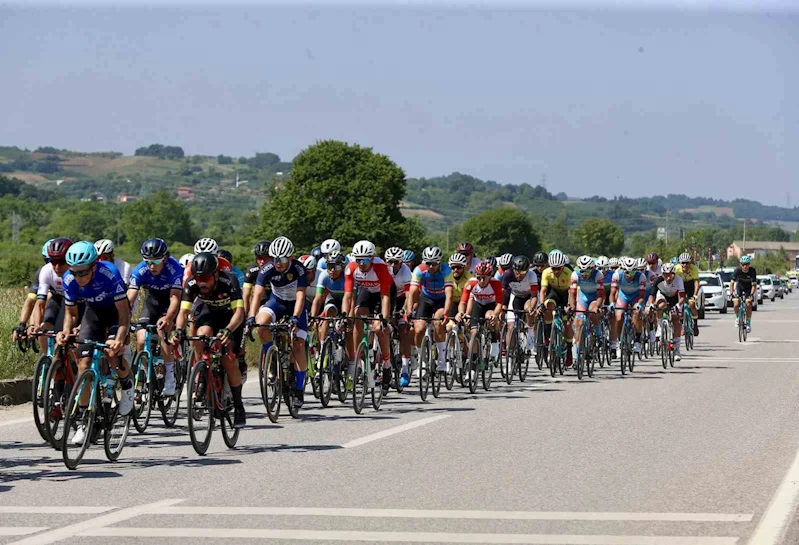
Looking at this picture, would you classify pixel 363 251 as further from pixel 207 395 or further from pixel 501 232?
pixel 501 232

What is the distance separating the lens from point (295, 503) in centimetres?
863

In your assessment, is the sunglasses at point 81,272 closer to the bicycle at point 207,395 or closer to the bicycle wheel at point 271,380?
the bicycle at point 207,395

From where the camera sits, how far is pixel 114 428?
1074 cm

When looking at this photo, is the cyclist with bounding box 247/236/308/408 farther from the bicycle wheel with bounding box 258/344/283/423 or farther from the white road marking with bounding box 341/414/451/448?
the white road marking with bounding box 341/414/451/448

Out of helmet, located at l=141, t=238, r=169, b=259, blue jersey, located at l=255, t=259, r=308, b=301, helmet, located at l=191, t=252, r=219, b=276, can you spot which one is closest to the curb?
helmet, located at l=141, t=238, r=169, b=259

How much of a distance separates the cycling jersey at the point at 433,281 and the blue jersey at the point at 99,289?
7322 mm

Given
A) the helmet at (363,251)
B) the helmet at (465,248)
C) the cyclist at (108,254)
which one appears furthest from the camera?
the helmet at (465,248)

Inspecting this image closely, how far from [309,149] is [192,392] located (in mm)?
89822

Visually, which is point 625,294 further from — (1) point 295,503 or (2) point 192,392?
(1) point 295,503

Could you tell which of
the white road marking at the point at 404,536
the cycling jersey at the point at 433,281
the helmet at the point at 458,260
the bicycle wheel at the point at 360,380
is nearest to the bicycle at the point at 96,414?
the white road marking at the point at 404,536

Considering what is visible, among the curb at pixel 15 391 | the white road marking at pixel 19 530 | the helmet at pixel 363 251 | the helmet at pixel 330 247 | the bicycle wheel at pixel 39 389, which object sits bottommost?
the white road marking at pixel 19 530

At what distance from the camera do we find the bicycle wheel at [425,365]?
640 inches

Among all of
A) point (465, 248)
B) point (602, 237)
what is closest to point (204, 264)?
point (465, 248)

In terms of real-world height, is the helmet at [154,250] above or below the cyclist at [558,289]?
above
